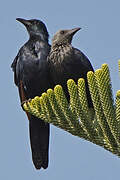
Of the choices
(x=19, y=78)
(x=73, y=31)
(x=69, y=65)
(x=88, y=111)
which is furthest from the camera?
(x=19, y=78)

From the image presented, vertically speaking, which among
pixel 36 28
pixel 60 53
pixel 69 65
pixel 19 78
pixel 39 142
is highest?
pixel 36 28

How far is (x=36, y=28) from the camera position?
7.75 m

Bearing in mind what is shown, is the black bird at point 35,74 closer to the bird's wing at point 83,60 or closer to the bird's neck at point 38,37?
the bird's neck at point 38,37

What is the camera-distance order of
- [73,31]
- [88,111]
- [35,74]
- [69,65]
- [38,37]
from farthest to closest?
1. [38,37]
2. [35,74]
3. [73,31]
4. [69,65]
5. [88,111]

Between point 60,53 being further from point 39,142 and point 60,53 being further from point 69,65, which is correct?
point 39,142

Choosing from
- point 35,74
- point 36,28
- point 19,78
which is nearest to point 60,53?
point 35,74

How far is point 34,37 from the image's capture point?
7672mm

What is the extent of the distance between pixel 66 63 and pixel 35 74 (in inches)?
31.7

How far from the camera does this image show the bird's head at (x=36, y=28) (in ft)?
25.3

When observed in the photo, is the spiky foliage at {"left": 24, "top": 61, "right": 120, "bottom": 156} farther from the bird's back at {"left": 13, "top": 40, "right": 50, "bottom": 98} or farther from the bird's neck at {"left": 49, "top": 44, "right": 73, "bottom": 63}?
the bird's back at {"left": 13, "top": 40, "right": 50, "bottom": 98}

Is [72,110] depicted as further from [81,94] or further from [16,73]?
[16,73]

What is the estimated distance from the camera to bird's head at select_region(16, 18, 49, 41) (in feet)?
25.3

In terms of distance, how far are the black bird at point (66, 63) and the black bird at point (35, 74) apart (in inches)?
13.5

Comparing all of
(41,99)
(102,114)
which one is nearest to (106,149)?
(102,114)
